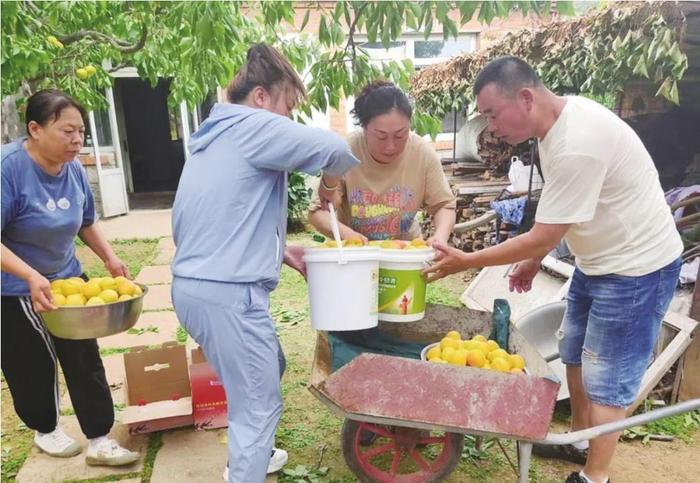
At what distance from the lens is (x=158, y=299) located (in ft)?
17.3

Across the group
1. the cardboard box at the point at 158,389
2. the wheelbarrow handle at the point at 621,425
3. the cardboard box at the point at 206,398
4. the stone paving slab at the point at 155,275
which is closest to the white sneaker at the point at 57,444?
the cardboard box at the point at 158,389

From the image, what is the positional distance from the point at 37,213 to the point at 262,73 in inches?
47.1

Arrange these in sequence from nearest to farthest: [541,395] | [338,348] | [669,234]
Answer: [541,395]
[669,234]
[338,348]

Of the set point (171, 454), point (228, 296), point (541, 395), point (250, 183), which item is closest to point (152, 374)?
point (171, 454)

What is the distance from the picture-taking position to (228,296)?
188 cm

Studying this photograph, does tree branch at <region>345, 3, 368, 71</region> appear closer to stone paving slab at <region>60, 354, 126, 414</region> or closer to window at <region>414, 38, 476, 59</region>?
stone paving slab at <region>60, 354, 126, 414</region>

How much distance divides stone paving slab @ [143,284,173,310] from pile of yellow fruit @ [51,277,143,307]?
2.64 metres

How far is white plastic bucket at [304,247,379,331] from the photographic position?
6.77ft

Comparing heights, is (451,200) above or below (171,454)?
above

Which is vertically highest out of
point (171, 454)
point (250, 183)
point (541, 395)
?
point (250, 183)

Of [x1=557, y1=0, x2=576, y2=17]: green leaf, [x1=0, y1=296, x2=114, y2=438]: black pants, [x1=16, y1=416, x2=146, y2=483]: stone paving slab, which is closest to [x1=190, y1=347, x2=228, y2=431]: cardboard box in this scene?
[x1=16, y1=416, x2=146, y2=483]: stone paving slab

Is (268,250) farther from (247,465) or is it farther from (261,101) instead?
(247,465)

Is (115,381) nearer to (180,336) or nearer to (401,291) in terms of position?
(180,336)

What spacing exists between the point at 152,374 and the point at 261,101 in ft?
6.09
